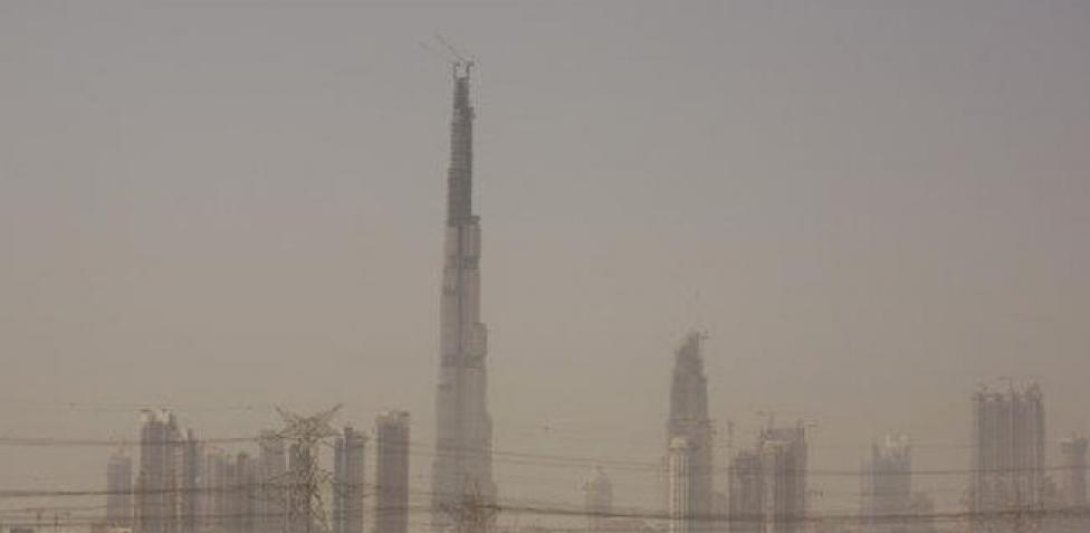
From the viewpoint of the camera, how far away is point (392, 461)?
11406 centimetres

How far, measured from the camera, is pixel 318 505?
61938mm

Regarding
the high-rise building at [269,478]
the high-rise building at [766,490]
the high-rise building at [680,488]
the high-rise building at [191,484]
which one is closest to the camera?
the high-rise building at [269,478]

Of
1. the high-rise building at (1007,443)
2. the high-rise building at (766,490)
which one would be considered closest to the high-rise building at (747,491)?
the high-rise building at (766,490)

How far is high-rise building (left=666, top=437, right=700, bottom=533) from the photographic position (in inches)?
5477

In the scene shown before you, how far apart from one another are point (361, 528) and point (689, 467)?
49211mm

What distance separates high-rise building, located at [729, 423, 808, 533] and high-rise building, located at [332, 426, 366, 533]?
33.4 metres

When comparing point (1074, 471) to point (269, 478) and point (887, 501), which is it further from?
point (269, 478)

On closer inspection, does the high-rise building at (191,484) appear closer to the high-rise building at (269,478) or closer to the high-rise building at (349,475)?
the high-rise building at (269,478)

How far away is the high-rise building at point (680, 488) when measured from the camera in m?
139

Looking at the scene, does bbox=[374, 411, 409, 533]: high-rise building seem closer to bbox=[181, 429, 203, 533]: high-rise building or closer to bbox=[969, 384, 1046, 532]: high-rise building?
bbox=[181, 429, 203, 533]: high-rise building

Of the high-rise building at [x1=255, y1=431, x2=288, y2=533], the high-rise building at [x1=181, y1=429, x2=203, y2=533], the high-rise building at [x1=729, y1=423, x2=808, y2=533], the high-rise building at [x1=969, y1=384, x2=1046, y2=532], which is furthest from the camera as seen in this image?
the high-rise building at [x1=969, y1=384, x2=1046, y2=532]

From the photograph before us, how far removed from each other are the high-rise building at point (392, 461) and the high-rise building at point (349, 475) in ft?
10.8

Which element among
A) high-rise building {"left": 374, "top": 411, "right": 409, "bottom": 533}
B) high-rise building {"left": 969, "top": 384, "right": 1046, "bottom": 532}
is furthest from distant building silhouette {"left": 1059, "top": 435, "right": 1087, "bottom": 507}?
high-rise building {"left": 374, "top": 411, "right": 409, "bottom": 533}

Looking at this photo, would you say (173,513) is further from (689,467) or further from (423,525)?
(689,467)
